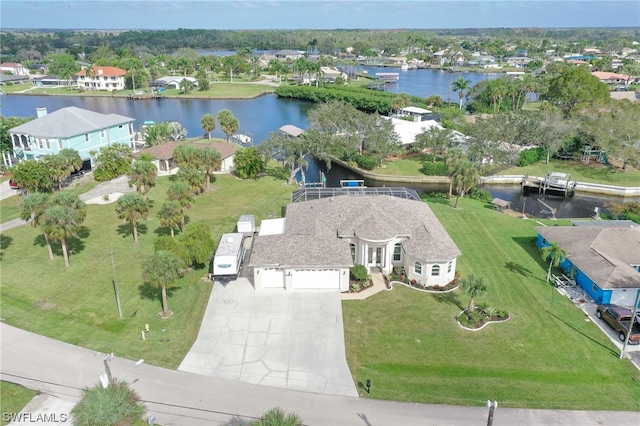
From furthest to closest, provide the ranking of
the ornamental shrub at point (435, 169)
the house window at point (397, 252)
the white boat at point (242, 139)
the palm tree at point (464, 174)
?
the white boat at point (242, 139)
the ornamental shrub at point (435, 169)
the palm tree at point (464, 174)
the house window at point (397, 252)

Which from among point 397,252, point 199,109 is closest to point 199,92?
point 199,109

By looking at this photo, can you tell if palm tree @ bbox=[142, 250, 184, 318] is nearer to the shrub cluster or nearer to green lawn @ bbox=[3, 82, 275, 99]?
the shrub cluster

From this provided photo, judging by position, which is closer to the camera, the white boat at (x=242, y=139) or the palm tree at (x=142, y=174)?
the palm tree at (x=142, y=174)

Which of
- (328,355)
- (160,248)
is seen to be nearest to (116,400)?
(328,355)

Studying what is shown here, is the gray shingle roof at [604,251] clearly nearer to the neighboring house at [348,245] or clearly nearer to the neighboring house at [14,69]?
the neighboring house at [348,245]

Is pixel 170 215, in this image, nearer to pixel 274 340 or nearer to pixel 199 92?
pixel 274 340

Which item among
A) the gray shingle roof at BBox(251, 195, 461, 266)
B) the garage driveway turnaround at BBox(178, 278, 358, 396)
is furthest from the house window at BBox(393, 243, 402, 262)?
the garage driveway turnaround at BBox(178, 278, 358, 396)

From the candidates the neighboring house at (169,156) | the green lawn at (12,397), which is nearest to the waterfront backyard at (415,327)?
the green lawn at (12,397)
